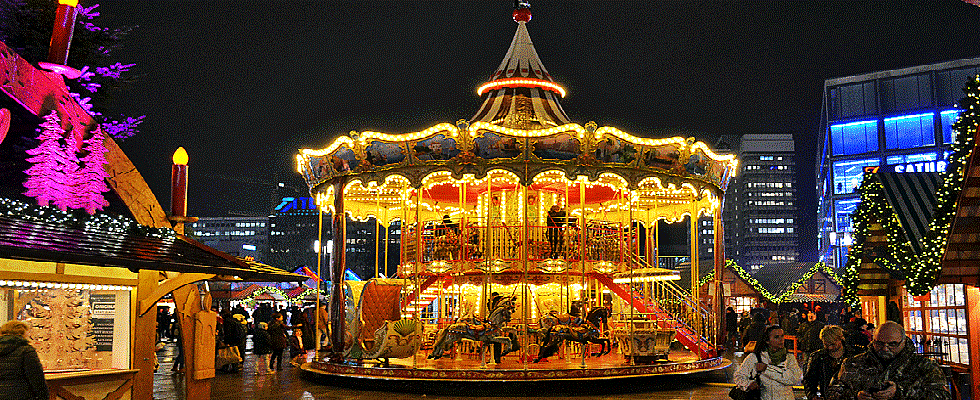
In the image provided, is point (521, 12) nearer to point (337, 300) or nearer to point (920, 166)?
point (337, 300)

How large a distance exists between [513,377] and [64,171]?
23.5ft

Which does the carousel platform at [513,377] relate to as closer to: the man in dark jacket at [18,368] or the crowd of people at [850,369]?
the crowd of people at [850,369]

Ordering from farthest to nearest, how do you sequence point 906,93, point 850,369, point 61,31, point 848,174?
point 906,93, point 848,174, point 61,31, point 850,369

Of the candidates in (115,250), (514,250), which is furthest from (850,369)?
(514,250)

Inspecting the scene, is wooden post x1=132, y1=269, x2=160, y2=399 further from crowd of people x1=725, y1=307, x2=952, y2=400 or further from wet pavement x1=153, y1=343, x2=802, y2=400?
→ crowd of people x1=725, y1=307, x2=952, y2=400

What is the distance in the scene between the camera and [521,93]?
18.7m

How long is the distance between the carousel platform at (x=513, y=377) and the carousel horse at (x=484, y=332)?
35 centimetres

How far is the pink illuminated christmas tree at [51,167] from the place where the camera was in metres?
8.83

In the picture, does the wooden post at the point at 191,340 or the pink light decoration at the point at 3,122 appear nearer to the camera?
the pink light decoration at the point at 3,122

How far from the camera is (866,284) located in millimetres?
15406

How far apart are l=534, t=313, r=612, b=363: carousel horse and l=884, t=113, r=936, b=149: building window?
87.0 m

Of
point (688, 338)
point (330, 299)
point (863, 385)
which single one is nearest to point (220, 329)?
point (330, 299)

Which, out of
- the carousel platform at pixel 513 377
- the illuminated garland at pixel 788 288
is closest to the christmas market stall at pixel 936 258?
the carousel platform at pixel 513 377

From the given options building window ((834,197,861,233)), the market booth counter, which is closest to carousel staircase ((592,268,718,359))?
the market booth counter
